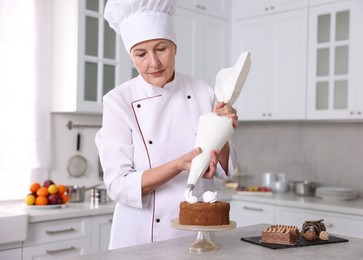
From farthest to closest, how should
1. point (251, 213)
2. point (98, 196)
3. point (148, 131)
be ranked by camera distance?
point (251, 213) → point (98, 196) → point (148, 131)

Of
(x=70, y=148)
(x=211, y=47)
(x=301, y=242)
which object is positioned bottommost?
(x=301, y=242)

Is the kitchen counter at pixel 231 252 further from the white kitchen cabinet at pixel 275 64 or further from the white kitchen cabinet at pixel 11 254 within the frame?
the white kitchen cabinet at pixel 275 64

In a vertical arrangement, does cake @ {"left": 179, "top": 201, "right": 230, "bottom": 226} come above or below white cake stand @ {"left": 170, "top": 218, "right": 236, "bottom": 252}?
above

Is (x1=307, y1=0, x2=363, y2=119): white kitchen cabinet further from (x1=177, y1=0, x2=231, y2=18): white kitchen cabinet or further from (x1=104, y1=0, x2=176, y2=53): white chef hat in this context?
(x1=104, y1=0, x2=176, y2=53): white chef hat

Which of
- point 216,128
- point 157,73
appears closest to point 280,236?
point 216,128

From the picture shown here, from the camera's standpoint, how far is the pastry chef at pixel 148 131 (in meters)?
1.86

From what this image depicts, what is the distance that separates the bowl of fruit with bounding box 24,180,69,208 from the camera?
311 cm

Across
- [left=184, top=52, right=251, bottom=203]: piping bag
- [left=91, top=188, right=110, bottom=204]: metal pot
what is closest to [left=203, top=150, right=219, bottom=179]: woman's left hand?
[left=184, top=52, right=251, bottom=203]: piping bag

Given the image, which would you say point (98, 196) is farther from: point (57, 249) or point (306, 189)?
point (306, 189)

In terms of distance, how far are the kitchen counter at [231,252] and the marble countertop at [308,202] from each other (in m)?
1.66

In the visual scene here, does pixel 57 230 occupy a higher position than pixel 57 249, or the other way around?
pixel 57 230

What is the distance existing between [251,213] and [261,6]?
66.3 inches

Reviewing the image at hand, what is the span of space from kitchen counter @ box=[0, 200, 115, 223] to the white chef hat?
4.54 ft

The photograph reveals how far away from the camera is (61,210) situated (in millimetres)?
3098
